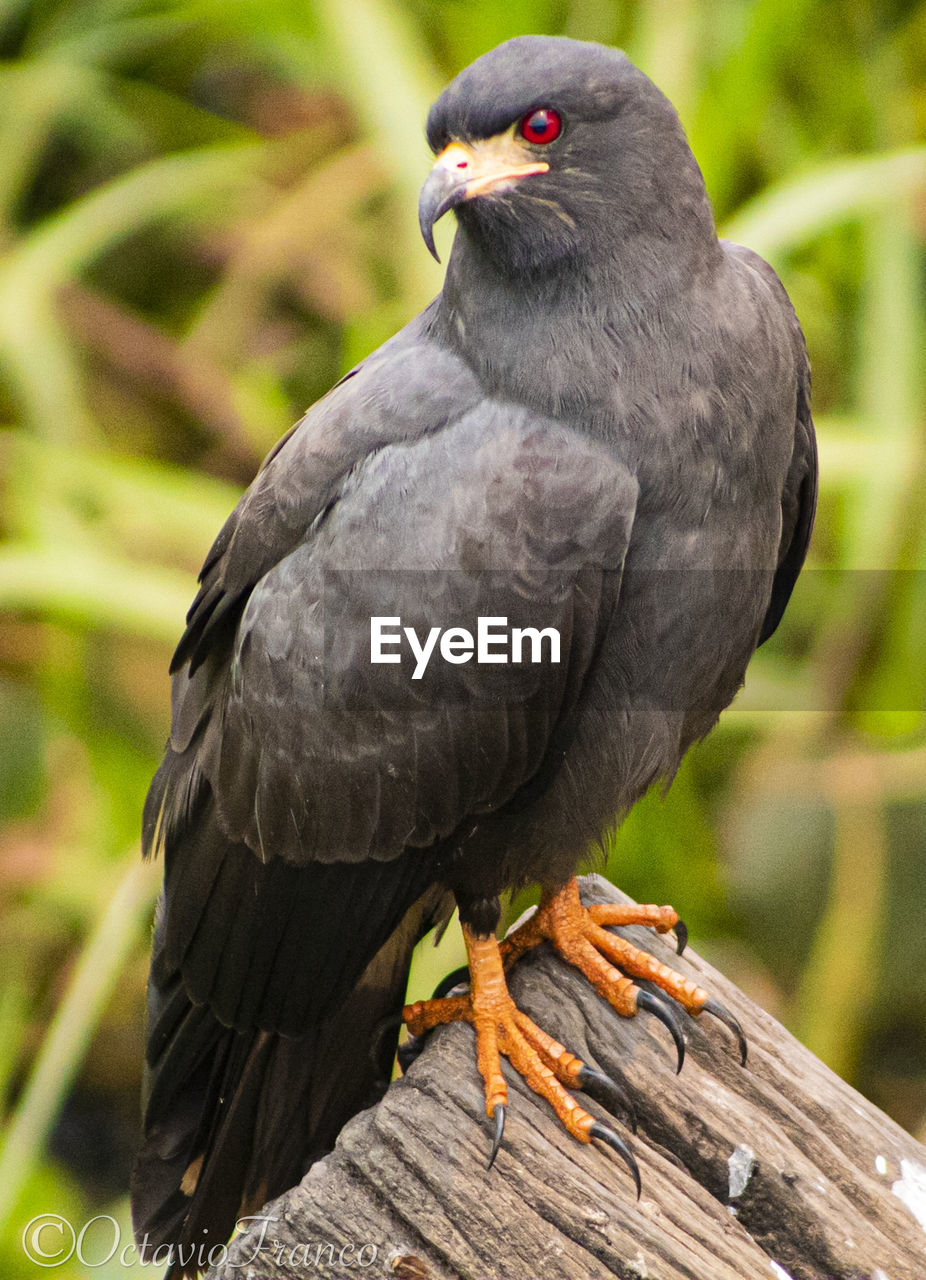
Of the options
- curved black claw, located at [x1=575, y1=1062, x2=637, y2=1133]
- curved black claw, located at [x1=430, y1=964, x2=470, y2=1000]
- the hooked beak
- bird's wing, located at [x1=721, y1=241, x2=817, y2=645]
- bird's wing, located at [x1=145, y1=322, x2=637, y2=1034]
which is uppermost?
the hooked beak

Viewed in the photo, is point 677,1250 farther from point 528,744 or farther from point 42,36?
point 42,36

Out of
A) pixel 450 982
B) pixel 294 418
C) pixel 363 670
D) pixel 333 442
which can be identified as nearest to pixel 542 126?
pixel 333 442

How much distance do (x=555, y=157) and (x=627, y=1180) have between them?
143 cm

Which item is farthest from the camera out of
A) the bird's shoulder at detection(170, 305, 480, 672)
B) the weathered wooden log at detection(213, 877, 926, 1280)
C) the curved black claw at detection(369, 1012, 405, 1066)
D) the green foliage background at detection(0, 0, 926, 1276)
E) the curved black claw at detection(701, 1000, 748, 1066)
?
the green foliage background at detection(0, 0, 926, 1276)

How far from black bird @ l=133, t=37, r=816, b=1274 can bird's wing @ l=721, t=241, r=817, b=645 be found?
0.5 inches

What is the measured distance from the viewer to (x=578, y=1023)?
2.22 m

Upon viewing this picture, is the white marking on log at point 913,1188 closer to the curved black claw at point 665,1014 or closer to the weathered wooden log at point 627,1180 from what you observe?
the weathered wooden log at point 627,1180

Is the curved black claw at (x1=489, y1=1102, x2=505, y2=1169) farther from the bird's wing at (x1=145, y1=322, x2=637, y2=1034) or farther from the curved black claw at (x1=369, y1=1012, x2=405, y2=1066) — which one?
the curved black claw at (x1=369, y1=1012, x2=405, y2=1066)

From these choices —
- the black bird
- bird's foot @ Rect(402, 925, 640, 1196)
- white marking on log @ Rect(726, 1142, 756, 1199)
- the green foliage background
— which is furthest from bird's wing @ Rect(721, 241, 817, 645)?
the green foliage background

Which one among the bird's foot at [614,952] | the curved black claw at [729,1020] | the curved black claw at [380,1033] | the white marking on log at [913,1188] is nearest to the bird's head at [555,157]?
the bird's foot at [614,952]

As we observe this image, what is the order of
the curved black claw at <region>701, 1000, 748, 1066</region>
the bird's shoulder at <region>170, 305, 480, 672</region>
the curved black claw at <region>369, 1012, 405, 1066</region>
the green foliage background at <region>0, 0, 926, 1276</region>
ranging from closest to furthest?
the bird's shoulder at <region>170, 305, 480, 672</region>, the curved black claw at <region>701, 1000, 748, 1066</region>, the curved black claw at <region>369, 1012, 405, 1066</region>, the green foliage background at <region>0, 0, 926, 1276</region>

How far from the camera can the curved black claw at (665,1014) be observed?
213 cm

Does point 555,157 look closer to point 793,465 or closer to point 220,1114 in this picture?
point 793,465

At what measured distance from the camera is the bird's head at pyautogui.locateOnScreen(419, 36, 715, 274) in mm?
1935
